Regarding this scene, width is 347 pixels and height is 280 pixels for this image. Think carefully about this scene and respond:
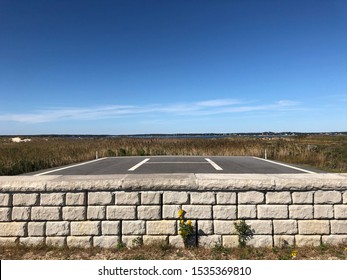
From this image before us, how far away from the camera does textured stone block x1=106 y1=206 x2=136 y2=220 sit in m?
4.65

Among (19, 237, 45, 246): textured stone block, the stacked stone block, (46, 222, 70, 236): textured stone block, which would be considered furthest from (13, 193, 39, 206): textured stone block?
(19, 237, 45, 246): textured stone block

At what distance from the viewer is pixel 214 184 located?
4.64 m

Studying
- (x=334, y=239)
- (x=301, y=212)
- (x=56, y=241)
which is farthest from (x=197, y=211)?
(x=56, y=241)

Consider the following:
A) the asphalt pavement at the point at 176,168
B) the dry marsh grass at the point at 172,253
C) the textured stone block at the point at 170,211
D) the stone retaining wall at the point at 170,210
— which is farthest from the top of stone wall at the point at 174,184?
the asphalt pavement at the point at 176,168

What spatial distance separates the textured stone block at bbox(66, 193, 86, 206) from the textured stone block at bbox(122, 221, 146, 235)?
30.8 inches

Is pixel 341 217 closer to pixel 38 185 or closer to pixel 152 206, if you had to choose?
pixel 152 206

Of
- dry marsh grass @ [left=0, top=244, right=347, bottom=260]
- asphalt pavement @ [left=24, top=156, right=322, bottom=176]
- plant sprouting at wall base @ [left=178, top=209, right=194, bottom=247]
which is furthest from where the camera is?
asphalt pavement @ [left=24, top=156, right=322, bottom=176]

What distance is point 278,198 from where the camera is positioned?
4645mm

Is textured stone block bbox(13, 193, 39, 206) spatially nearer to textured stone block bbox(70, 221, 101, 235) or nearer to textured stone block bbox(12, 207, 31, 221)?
textured stone block bbox(12, 207, 31, 221)

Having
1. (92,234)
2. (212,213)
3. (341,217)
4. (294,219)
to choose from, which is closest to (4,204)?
(92,234)

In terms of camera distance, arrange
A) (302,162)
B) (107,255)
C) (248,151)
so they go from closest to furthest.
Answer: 1. (107,255)
2. (302,162)
3. (248,151)

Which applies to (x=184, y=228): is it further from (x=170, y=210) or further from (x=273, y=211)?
(x=273, y=211)

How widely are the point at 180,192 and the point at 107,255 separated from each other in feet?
4.96

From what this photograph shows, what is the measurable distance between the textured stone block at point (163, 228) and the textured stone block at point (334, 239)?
247 cm
